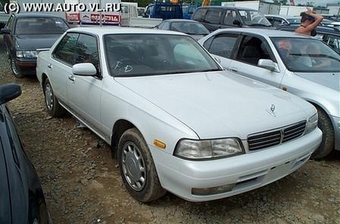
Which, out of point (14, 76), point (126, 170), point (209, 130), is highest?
point (209, 130)

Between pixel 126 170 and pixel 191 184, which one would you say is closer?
pixel 191 184

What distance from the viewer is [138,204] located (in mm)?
2721

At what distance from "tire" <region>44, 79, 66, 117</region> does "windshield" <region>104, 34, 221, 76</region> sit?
171cm

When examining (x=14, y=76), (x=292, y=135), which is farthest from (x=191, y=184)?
(x=14, y=76)

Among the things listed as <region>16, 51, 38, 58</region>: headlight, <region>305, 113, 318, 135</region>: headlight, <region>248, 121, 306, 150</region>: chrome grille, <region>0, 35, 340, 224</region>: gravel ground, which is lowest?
<region>0, 35, 340, 224</region>: gravel ground

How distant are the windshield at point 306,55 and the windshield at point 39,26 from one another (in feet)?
18.8

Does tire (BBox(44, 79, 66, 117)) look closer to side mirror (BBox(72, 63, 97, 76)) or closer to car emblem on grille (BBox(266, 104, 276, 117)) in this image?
side mirror (BBox(72, 63, 97, 76))

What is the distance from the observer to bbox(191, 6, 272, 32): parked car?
1098 centimetres

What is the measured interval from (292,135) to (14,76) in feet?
23.3

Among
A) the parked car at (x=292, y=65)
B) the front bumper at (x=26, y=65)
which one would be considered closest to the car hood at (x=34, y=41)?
the front bumper at (x=26, y=65)

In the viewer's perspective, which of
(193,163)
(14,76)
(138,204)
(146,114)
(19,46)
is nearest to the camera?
(193,163)

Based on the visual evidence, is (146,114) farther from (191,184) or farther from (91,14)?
(91,14)

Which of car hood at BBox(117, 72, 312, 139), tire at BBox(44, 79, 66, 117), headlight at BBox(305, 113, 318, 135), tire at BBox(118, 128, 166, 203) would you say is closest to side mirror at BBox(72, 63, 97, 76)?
car hood at BBox(117, 72, 312, 139)

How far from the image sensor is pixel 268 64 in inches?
162
